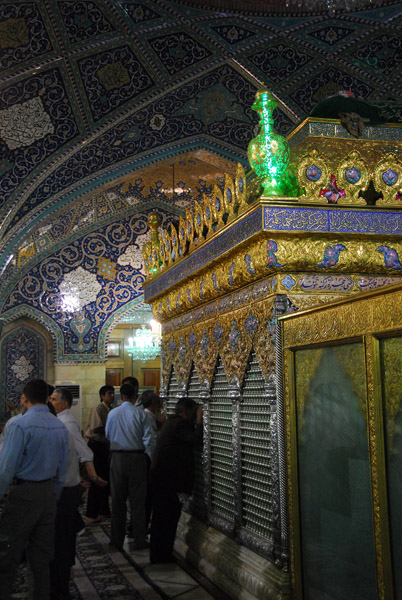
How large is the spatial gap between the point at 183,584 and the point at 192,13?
5.85 m

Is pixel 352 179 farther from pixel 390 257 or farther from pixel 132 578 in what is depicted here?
pixel 132 578

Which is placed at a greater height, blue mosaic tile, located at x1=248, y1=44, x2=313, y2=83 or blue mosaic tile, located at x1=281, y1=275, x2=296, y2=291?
blue mosaic tile, located at x1=248, y1=44, x2=313, y2=83

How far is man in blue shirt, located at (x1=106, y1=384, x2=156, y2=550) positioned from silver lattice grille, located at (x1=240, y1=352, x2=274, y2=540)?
4.38 ft

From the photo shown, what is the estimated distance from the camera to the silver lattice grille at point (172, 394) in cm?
483

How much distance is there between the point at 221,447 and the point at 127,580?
88 centimetres

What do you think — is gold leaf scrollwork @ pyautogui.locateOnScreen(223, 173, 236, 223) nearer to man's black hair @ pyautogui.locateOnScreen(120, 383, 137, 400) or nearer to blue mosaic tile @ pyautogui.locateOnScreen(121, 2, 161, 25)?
man's black hair @ pyautogui.locateOnScreen(120, 383, 137, 400)

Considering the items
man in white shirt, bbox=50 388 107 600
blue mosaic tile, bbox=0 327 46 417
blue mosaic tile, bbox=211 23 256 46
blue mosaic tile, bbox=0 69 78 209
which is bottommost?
man in white shirt, bbox=50 388 107 600

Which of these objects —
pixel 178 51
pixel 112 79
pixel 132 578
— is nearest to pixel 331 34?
pixel 178 51

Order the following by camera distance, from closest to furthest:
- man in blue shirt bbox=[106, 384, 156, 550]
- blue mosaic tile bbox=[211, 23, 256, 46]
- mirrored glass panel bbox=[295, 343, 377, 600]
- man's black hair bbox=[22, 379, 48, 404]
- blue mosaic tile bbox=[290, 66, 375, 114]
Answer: mirrored glass panel bbox=[295, 343, 377, 600] → man's black hair bbox=[22, 379, 48, 404] → man in blue shirt bbox=[106, 384, 156, 550] → blue mosaic tile bbox=[211, 23, 256, 46] → blue mosaic tile bbox=[290, 66, 375, 114]

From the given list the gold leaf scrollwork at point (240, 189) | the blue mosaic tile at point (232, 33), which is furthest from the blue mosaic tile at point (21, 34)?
the gold leaf scrollwork at point (240, 189)

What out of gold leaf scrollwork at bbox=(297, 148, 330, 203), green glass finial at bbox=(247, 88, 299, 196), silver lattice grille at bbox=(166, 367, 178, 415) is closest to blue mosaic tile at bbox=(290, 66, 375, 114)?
silver lattice grille at bbox=(166, 367, 178, 415)

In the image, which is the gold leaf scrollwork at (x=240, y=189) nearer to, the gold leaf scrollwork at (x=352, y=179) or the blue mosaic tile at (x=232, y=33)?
the gold leaf scrollwork at (x=352, y=179)

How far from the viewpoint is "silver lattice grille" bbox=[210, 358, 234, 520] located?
370 cm

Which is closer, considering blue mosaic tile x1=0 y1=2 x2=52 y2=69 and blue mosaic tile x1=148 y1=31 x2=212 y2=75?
blue mosaic tile x1=0 y1=2 x2=52 y2=69
